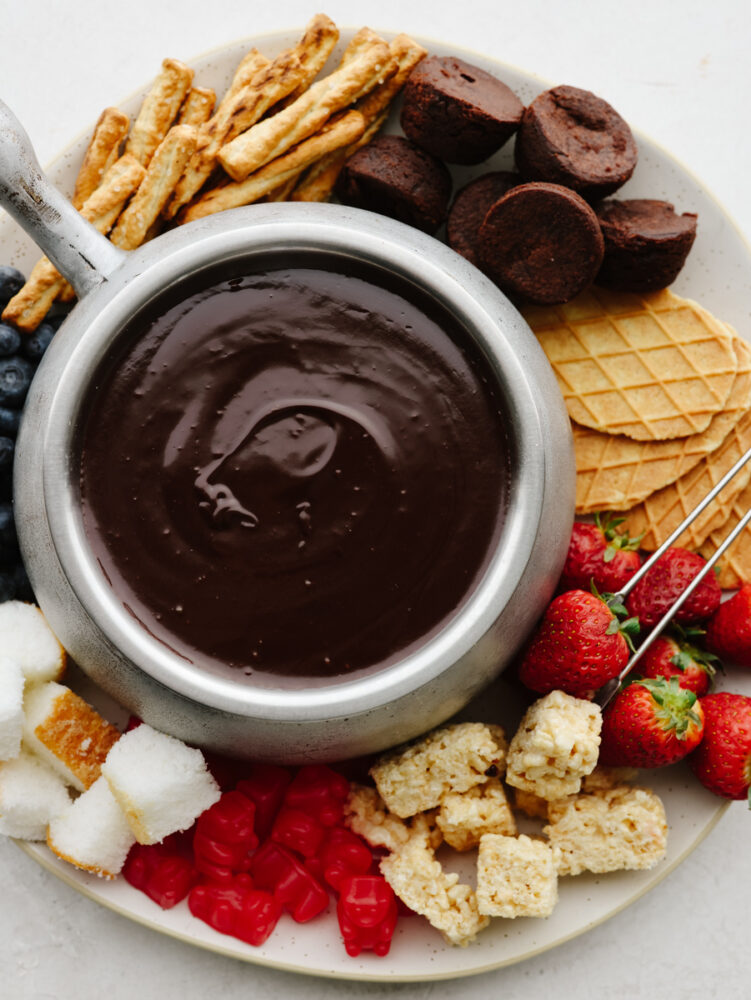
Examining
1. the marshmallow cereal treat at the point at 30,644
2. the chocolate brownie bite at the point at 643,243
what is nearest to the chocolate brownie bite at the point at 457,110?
the chocolate brownie bite at the point at 643,243

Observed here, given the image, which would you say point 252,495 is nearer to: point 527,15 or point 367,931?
point 367,931

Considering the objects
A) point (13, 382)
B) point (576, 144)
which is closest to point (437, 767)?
point (13, 382)

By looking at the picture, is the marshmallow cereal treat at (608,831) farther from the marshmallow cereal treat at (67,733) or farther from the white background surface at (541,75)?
the marshmallow cereal treat at (67,733)

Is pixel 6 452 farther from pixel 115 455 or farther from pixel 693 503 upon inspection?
pixel 693 503

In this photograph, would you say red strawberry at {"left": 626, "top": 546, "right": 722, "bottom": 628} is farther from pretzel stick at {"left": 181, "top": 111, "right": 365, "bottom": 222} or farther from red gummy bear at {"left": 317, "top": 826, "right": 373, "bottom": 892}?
pretzel stick at {"left": 181, "top": 111, "right": 365, "bottom": 222}

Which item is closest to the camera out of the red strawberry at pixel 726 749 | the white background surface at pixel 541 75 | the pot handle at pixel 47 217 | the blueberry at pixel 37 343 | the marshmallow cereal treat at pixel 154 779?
the pot handle at pixel 47 217

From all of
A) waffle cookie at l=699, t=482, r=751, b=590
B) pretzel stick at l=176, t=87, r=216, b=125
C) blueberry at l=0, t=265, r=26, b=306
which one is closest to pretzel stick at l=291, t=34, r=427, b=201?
pretzel stick at l=176, t=87, r=216, b=125
